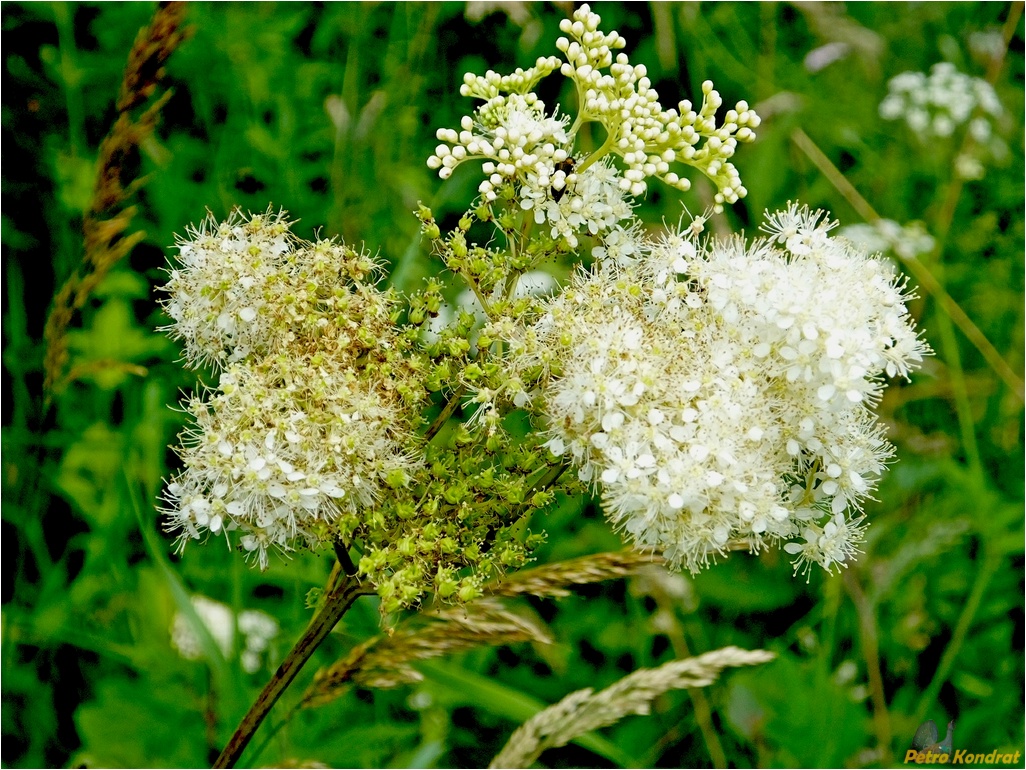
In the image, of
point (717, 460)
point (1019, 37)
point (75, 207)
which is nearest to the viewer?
point (717, 460)

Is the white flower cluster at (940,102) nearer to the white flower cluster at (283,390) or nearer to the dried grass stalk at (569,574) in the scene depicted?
the dried grass stalk at (569,574)

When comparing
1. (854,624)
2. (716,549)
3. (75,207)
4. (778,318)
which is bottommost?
(854,624)

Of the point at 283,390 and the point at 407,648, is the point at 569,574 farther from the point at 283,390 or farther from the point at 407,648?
the point at 283,390

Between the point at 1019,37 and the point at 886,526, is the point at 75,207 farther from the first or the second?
the point at 1019,37

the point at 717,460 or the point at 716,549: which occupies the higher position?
the point at 717,460

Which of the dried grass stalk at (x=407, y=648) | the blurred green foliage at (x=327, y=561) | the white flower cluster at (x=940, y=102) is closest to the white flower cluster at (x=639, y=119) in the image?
the dried grass stalk at (x=407, y=648)

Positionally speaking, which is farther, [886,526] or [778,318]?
[886,526]

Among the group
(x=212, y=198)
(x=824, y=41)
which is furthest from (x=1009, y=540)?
(x=212, y=198)

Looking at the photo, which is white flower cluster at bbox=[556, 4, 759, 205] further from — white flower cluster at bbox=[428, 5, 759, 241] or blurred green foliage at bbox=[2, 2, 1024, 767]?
blurred green foliage at bbox=[2, 2, 1024, 767]
